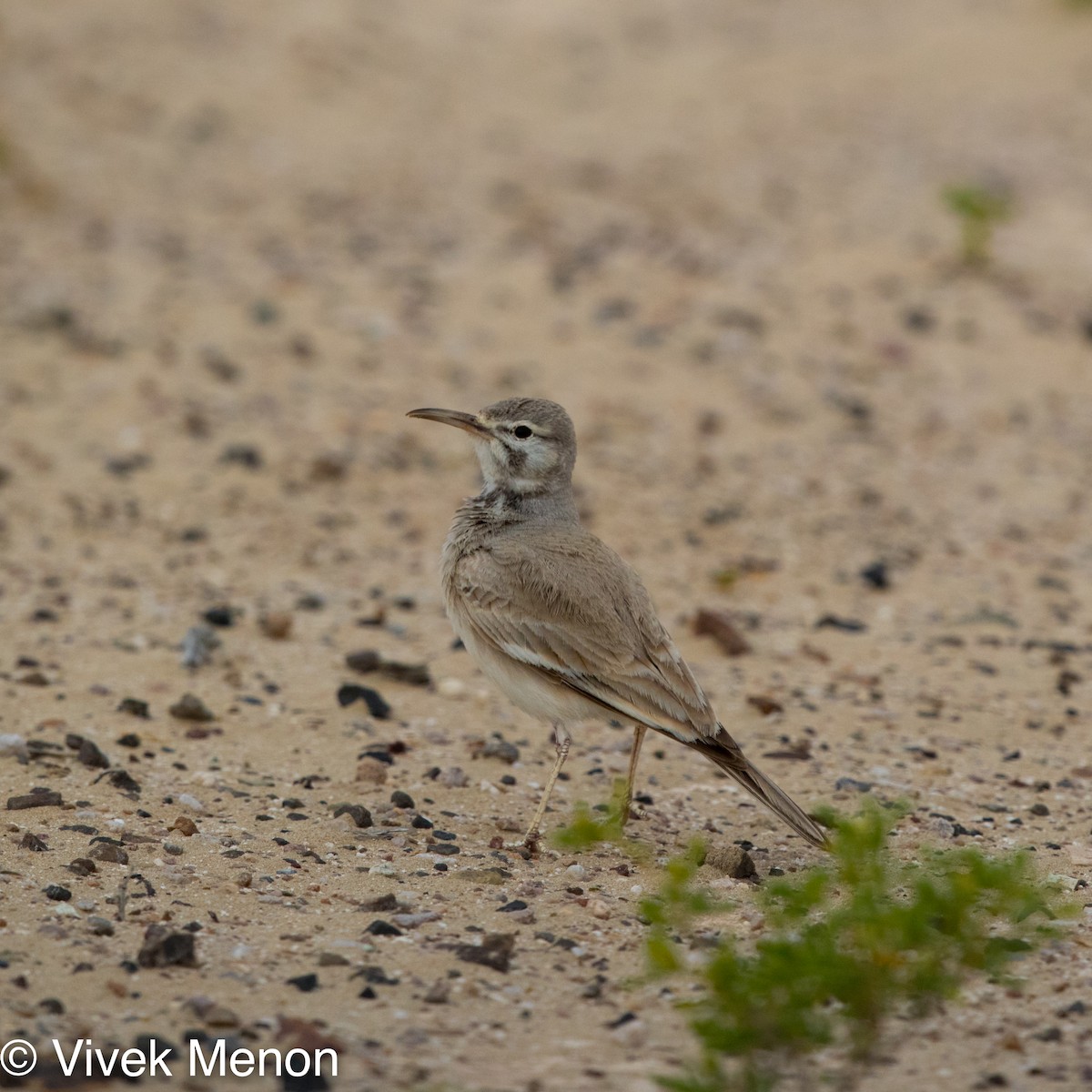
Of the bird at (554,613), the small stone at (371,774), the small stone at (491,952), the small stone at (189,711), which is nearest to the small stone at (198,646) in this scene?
the small stone at (189,711)

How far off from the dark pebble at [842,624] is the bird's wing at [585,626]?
2408 millimetres

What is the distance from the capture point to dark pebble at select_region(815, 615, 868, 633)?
312 inches

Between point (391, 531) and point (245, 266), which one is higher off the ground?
point (245, 266)

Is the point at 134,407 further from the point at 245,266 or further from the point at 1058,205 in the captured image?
the point at 1058,205

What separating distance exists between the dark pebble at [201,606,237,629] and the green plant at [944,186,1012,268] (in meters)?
6.74

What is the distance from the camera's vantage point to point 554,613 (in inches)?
216

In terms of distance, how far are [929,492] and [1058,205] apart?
5145 millimetres

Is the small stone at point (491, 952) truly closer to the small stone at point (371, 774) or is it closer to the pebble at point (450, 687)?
the small stone at point (371, 774)

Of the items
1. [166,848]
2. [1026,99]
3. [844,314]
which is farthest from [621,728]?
[1026,99]

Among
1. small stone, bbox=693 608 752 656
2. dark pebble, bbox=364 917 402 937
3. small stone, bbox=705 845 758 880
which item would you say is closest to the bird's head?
small stone, bbox=705 845 758 880

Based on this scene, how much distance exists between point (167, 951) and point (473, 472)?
5.50 m

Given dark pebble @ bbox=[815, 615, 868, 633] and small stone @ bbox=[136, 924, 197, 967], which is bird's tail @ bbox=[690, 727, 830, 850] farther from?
dark pebble @ bbox=[815, 615, 868, 633]

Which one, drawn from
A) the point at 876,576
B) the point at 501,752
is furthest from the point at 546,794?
the point at 876,576

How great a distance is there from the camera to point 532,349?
10688mm
